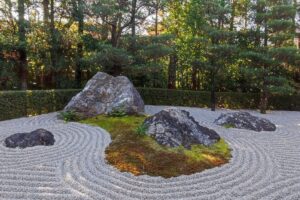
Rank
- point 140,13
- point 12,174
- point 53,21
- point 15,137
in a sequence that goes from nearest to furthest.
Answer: point 12,174 → point 15,137 → point 140,13 → point 53,21

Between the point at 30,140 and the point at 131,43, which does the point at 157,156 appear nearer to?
the point at 30,140

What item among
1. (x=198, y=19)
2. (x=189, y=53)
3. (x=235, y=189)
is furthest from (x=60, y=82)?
(x=235, y=189)

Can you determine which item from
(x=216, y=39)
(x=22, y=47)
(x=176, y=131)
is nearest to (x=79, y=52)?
(x=22, y=47)

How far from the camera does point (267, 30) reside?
593 inches

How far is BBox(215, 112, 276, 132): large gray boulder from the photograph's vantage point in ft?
32.0

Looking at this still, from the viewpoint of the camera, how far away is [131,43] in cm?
1455

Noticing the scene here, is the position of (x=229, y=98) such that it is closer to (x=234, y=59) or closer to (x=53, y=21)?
(x=234, y=59)

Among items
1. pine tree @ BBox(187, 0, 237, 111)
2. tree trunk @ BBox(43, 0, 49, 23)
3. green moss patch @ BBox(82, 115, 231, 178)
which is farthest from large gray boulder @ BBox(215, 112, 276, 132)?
tree trunk @ BBox(43, 0, 49, 23)

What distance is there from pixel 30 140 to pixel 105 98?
4731 millimetres

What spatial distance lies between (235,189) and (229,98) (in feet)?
42.0

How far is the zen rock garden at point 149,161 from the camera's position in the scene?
460 cm

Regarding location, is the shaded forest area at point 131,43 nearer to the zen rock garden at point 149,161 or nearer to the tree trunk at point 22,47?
the tree trunk at point 22,47

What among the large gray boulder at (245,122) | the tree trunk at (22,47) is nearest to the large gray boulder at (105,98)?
the large gray boulder at (245,122)

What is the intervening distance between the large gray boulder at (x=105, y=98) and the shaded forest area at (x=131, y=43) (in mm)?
1920
